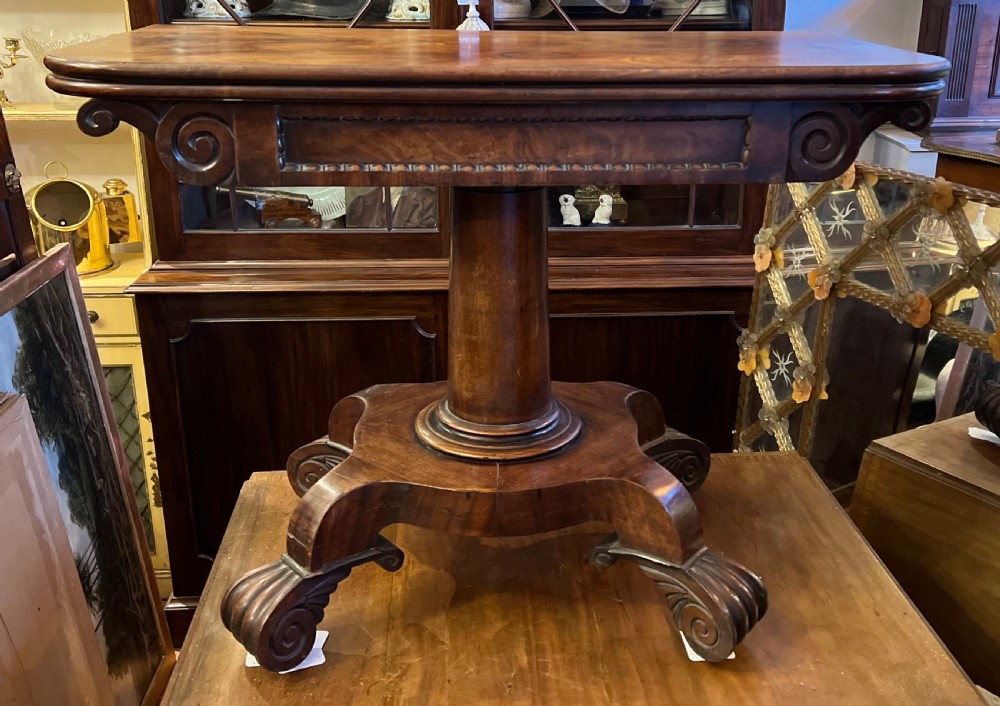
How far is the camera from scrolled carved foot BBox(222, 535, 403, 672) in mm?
901

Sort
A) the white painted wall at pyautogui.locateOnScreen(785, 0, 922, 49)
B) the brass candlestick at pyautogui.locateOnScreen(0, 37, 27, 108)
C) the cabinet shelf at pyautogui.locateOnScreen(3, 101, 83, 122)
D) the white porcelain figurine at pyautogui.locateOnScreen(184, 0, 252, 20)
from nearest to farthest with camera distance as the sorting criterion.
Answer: the white porcelain figurine at pyautogui.locateOnScreen(184, 0, 252, 20) → the cabinet shelf at pyautogui.locateOnScreen(3, 101, 83, 122) → the brass candlestick at pyautogui.locateOnScreen(0, 37, 27, 108) → the white painted wall at pyautogui.locateOnScreen(785, 0, 922, 49)

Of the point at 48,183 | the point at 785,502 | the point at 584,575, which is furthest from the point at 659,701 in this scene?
the point at 48,183

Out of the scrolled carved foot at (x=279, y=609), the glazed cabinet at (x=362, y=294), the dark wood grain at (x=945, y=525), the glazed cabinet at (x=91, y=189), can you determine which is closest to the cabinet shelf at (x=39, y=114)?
the glazed cabinet at (x=91, y=189)

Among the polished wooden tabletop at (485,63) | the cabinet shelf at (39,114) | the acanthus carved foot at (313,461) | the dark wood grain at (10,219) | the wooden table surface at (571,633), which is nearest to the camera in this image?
the polished wooden tabletop at (485,63)

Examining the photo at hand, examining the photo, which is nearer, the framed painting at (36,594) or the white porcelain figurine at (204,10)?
the framed painting at (36,594)

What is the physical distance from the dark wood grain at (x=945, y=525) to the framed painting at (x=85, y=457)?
1.06 m

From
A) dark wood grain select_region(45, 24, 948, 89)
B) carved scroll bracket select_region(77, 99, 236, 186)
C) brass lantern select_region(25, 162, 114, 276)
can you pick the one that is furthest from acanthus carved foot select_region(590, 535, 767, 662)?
brass lantern select_region(25, 162, 114, 276)

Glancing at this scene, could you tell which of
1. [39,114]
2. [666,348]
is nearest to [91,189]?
[39,114]

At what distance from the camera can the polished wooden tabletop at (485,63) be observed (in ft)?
2.36

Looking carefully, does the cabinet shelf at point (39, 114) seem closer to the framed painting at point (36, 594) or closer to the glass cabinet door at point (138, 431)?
the glass cabinet door at point (138, 431)

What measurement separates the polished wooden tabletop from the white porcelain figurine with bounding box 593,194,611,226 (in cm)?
79

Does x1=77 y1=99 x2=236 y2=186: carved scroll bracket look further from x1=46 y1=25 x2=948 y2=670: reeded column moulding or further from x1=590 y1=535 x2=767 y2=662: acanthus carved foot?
x1=590 y1=535 x2=767 y2=662: acanthus carved foot

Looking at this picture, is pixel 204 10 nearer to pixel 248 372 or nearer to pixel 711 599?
pixel 248 372

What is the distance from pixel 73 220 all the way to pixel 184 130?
122cm
